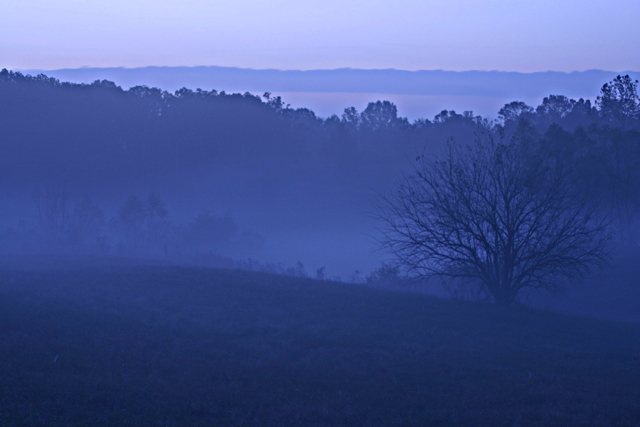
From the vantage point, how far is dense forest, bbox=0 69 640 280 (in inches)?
2122

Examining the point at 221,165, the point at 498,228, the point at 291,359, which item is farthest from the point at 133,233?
the point at 291,359

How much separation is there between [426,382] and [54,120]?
9428 cm

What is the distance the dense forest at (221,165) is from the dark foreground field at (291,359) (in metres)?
28.9

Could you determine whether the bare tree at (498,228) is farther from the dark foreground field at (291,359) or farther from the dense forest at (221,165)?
the dense forest at (221,165)

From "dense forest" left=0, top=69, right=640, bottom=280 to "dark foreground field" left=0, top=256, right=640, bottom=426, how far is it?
2889cm

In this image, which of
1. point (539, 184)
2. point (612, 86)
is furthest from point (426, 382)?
point (612, 86)

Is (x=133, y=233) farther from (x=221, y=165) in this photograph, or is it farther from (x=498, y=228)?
(x=498, y=228)

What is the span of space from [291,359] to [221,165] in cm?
9136

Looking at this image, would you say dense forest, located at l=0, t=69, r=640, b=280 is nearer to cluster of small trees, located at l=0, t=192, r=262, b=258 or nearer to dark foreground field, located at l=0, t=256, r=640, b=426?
cluster of small trees, located at l=0, t=192, r=262, b=258

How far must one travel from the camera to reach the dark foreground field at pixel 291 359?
8.71m

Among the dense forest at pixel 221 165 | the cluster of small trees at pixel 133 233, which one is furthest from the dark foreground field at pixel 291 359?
the cluster of small trees at pixel 133 233

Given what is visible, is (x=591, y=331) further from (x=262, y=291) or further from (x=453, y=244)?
(x=262, y=291)

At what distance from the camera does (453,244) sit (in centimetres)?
2086

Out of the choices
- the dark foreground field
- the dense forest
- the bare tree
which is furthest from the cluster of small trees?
the bare tree
